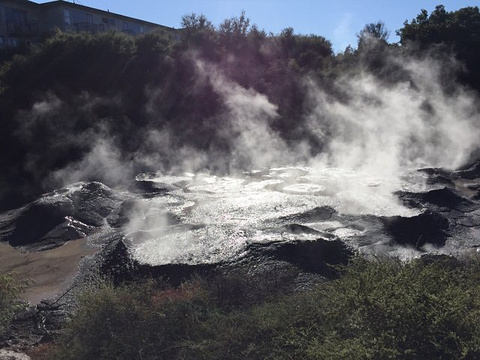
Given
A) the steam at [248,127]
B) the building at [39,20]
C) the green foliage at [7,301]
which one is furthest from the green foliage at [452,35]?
the green foliage at [7,301]

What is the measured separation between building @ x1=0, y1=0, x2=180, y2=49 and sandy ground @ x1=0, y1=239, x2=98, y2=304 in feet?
52.0

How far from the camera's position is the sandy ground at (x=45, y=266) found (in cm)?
564

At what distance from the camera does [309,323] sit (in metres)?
3.31

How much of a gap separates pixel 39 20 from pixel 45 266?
19700mm

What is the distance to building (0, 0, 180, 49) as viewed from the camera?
872 inches

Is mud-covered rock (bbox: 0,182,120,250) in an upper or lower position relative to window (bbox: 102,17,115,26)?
lower

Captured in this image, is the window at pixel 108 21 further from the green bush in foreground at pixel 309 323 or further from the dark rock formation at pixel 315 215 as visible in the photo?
the green bush in foreground at pixel 309 323

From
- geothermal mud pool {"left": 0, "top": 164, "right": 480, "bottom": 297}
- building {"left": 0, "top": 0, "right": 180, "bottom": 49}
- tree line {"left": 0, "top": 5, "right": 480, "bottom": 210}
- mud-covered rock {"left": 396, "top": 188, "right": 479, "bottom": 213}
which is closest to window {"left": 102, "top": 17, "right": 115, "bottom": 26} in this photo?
building {"left": 0, "top": 0, "right": 180, "bottom": 49}

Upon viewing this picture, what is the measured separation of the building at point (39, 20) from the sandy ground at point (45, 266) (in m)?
15.9

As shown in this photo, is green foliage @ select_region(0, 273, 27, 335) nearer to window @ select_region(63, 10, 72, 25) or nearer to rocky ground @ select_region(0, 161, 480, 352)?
rocky ground @ select_region(0, 161, 480, 352)

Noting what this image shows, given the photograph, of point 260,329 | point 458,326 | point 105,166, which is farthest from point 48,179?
point 458,326

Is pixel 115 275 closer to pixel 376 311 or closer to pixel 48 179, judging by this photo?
pixel 376 311

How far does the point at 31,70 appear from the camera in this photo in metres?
14.5

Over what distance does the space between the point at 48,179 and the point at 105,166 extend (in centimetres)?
132
